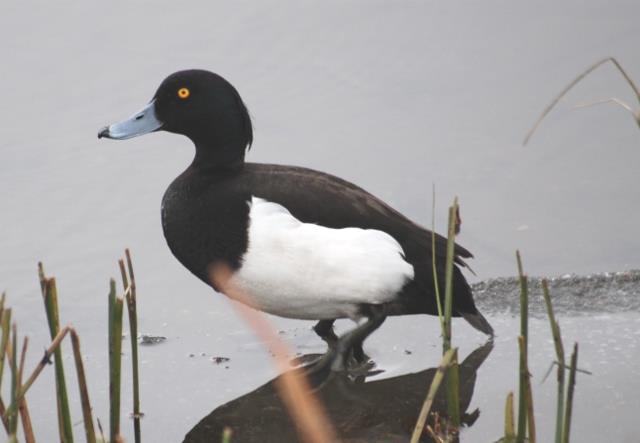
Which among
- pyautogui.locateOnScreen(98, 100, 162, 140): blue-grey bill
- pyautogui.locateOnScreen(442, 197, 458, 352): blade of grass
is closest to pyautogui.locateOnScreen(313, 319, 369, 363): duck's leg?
pyautogui.locateOnScreen(98, 100, 162, 140): blue-grey bill

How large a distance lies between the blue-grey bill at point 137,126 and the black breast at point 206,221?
414mm

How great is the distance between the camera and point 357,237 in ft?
16.0

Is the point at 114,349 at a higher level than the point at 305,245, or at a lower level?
lower

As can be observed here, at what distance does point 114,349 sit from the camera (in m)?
3.17

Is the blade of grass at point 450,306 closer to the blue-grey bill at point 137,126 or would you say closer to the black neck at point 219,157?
the black neck at point 219,157

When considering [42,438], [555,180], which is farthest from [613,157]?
A: [42,438]

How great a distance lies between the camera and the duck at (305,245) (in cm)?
481

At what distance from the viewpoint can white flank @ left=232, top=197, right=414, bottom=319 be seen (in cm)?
480

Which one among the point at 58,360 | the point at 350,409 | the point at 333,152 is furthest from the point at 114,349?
the point at 333,152

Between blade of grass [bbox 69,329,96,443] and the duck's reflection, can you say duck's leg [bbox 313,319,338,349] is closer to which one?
the duck's reflection

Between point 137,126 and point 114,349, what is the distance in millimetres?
2348

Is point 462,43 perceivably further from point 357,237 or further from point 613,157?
point 357,237

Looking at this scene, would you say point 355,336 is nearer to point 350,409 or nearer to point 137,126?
point 350,409

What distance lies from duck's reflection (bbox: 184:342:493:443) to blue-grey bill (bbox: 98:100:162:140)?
1250 mm
